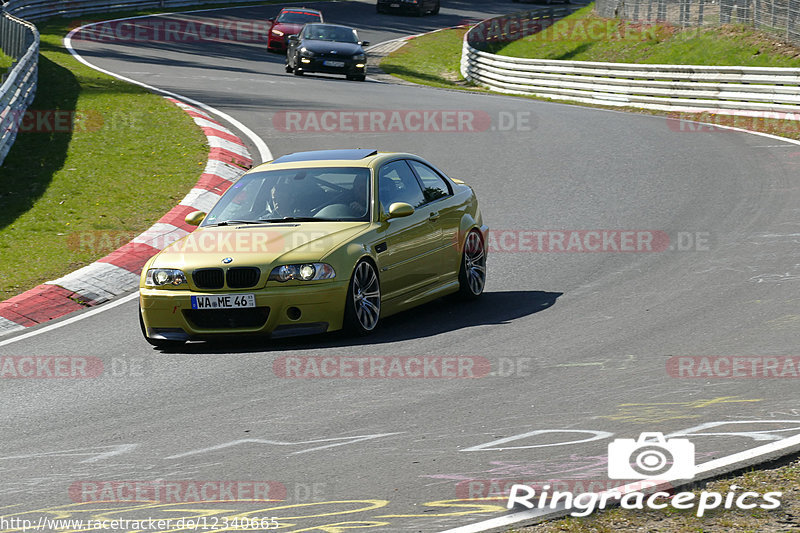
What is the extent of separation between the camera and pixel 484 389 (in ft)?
24.8

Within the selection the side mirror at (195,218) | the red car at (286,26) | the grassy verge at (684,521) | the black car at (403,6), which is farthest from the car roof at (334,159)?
the black car at (403,6)

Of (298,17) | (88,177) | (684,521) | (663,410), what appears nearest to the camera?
(684,521)

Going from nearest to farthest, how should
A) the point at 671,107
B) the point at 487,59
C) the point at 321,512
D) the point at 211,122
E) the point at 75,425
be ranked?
the point at 321,512, the point at 75,425, the point at 211,122, the point at 671,107, the point at 487,59

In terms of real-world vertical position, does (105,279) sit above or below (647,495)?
below

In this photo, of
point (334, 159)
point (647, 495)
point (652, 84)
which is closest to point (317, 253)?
point (334, 159)

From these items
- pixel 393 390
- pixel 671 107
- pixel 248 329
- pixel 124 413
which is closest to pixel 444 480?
pixel 393 390

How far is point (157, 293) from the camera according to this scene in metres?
9.32

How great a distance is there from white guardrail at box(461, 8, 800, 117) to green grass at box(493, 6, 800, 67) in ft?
12.2

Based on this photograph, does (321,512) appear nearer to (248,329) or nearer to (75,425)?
(75,425)

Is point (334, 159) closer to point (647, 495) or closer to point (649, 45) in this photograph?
point (647, 495)

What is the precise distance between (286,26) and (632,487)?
122 ft

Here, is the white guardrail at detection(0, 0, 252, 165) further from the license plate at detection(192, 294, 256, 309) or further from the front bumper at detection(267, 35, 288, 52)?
the license plate at detection(192, 294, 256, 309)

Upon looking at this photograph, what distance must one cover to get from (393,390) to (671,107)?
66.2 ft

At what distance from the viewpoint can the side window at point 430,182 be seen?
35.7 feet
